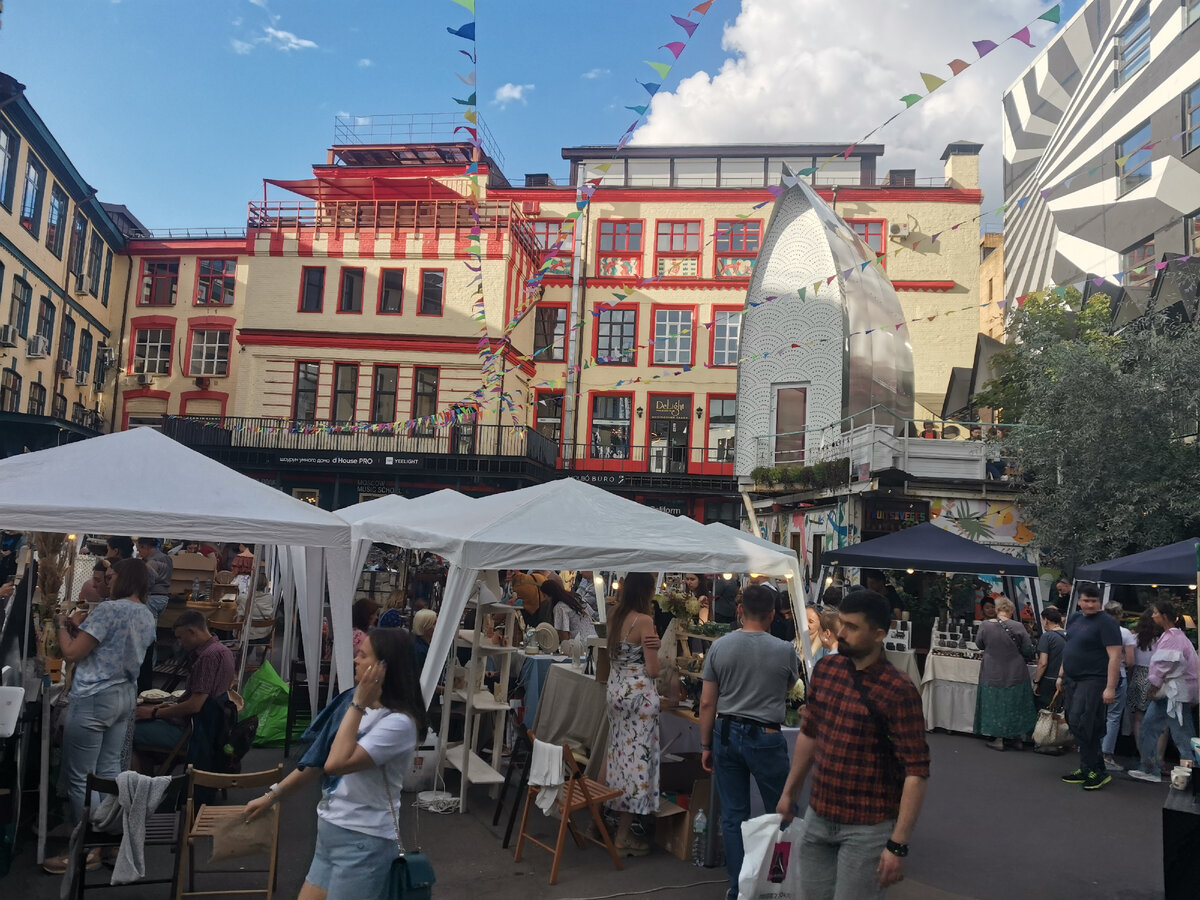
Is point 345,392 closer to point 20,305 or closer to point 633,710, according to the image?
point 20,305

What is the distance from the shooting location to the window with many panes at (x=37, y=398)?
26.8m

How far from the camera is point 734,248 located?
113 ft

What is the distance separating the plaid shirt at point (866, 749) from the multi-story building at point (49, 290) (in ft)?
75.6

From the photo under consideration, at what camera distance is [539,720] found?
7391 millimetres

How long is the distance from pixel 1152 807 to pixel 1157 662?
134cm

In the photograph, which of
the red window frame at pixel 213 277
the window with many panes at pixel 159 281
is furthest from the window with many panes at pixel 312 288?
the window with many panes at pixel 159 281

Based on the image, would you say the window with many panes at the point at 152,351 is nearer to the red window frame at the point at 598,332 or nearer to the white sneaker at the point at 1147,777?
the red window frame at the point at 598,332

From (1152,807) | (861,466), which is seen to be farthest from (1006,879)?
(861,466)

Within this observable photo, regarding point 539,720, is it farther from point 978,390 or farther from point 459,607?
point 978,390

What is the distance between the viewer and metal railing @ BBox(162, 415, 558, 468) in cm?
2952

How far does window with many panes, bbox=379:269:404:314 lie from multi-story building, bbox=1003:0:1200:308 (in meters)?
18.7

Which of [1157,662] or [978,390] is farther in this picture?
[978,390]

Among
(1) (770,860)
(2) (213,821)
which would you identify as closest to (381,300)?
(2) (213,821)

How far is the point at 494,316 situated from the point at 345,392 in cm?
553
